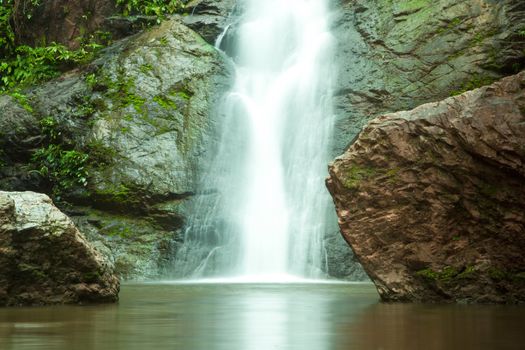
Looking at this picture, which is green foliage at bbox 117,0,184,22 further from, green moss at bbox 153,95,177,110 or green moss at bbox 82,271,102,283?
green moss at bbox 82,271,102,283

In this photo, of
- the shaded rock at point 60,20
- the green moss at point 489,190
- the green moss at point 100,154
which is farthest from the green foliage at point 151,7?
the green moss at point 489,190

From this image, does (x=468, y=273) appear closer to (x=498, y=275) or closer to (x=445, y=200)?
(x=498, y=275)

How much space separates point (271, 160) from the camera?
1433cm

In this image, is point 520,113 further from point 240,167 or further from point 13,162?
point 13,162

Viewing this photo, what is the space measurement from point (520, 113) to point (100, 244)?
7.91 metres

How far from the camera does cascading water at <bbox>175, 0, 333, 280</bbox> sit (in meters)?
12.8

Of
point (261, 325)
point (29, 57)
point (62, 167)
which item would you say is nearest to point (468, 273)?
point (261, 325)

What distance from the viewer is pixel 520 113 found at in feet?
23.4

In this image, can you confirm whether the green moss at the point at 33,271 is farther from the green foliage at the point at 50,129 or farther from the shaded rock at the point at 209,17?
the shaded rock at the point at 209,17

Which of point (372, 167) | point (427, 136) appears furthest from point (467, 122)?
→ point (372, 167)

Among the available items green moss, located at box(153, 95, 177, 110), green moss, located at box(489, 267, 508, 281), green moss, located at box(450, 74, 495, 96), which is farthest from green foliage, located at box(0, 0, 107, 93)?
green moss, located at box(489, 267, 508, 281)

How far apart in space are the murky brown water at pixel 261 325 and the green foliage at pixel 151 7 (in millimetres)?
10745

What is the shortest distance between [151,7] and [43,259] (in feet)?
37.0

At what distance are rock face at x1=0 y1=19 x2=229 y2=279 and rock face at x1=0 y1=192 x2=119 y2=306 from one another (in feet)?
19.1
